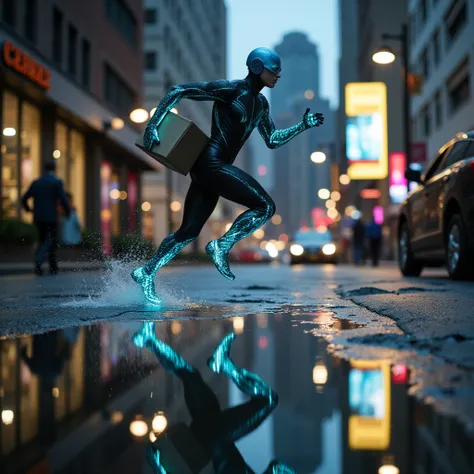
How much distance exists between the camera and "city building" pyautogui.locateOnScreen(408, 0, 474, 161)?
97.0 feet

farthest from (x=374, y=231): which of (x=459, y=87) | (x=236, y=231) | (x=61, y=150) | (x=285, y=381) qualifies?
(x=285, y=381)

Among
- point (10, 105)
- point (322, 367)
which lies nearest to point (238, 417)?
point (322, 367)

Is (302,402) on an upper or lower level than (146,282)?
lower

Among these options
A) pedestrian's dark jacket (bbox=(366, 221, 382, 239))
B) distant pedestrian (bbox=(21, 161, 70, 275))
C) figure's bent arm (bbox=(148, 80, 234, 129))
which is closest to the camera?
figure's bent arm (bbox=(148, 80, 234, 129))

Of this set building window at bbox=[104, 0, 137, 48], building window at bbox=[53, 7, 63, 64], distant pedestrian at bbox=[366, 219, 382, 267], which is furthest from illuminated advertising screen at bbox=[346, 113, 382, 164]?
building window at bbox=[53, 7, 63, 64]

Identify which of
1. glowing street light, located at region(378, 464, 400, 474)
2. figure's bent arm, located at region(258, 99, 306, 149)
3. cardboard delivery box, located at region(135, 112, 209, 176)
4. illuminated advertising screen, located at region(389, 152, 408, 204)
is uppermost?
illuminated advertising screen, located at region(389, 152, 408, 204)

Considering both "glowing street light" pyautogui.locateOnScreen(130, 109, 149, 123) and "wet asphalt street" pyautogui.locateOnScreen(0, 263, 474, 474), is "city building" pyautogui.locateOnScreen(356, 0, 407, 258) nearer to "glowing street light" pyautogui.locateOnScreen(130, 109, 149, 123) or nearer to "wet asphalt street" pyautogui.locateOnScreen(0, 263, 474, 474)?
"glowing street light" pyautogui.locateOnScreen(130, 109, 149, 123)

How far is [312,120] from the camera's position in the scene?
624cm

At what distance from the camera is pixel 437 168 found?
1066cm

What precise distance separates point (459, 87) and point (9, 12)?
1925 cm

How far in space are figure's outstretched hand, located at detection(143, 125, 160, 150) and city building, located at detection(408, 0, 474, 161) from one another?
22.0m

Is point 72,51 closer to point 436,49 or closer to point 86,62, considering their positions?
point 86,62

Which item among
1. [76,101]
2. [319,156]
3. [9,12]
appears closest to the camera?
[9,12]

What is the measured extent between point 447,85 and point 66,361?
3279 cm
